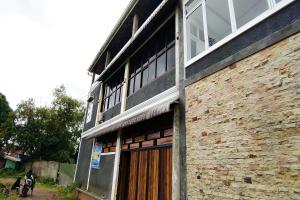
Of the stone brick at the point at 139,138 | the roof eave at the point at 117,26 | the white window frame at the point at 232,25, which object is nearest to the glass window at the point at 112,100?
the roof eave at the point at 117,26

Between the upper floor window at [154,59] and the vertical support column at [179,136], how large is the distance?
61cm

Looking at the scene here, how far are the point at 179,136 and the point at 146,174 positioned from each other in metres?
2.18

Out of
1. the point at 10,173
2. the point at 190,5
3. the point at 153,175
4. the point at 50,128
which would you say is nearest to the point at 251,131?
the point at 153,175

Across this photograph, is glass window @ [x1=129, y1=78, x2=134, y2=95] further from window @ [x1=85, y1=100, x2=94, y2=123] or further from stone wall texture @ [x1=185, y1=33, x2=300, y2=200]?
window @ [x1=85, y1=100, x2=94, y2=123]

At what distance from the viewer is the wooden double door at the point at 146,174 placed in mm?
5397

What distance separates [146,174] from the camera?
20.7 ft

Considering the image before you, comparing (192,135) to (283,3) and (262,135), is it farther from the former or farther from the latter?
(283,3)

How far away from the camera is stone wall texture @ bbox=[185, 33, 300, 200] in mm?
2857

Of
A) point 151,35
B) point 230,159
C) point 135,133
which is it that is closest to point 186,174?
point 230,159

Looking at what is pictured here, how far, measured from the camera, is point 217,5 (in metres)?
4.93

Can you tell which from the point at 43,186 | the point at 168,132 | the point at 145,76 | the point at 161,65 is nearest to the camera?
the point at 168,132

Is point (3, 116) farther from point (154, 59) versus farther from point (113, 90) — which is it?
point (154, 59)

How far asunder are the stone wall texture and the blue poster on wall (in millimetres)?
6741

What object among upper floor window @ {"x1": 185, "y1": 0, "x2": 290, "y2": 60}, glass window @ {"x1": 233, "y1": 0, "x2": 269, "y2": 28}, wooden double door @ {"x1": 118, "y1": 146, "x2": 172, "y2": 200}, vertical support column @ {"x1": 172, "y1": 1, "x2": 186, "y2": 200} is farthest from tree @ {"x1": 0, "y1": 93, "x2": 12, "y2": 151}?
glass window @ {"x1": 233, "y1": 0, "x2": 269, "y2": 28}
